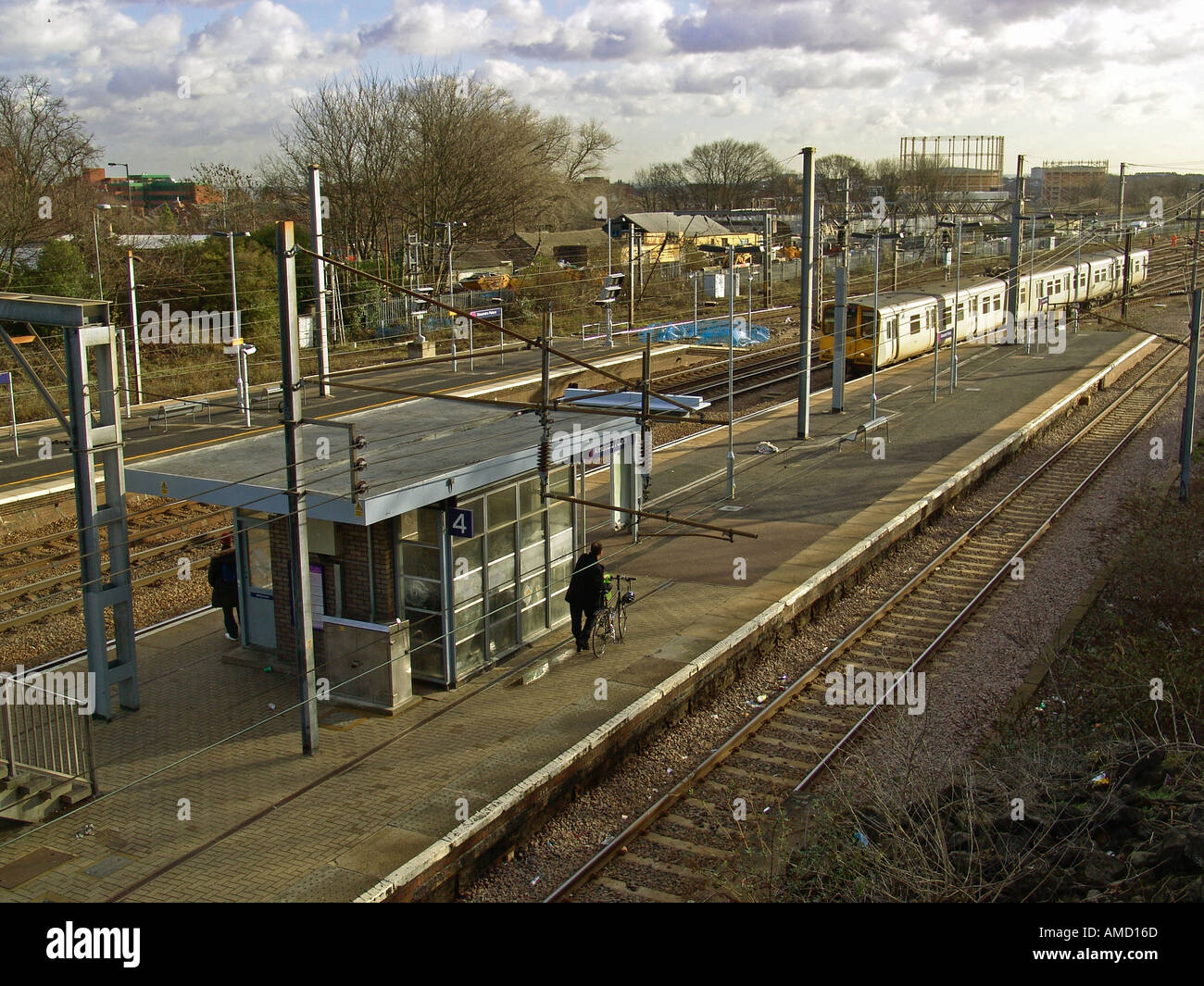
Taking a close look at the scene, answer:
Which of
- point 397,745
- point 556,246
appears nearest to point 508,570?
point 397,745

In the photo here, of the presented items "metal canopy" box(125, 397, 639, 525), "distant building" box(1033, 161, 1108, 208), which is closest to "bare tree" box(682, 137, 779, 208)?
"distant building" box(1033, 161, 1108, 208)

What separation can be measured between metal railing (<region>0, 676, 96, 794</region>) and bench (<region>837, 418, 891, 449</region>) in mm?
16782

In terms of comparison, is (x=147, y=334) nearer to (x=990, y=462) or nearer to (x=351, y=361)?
(x=351, y=361)

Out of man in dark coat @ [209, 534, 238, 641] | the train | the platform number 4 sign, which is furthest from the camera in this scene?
the train

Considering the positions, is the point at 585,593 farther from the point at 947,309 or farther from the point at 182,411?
the point at 947,309

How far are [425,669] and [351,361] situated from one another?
26.7 metres

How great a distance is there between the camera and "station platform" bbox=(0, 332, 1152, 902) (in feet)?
26.2

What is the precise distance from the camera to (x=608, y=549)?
16406 mm

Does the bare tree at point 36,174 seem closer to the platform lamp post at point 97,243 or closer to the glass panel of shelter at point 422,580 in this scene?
the platform lamp post at point 97,243

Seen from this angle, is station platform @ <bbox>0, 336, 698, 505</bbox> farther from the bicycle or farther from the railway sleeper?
the railway sleeper

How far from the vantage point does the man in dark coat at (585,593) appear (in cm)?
1209

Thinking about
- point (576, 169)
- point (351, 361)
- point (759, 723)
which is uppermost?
point (576, 169)

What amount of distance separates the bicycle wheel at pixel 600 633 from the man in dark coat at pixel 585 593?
86 mm
